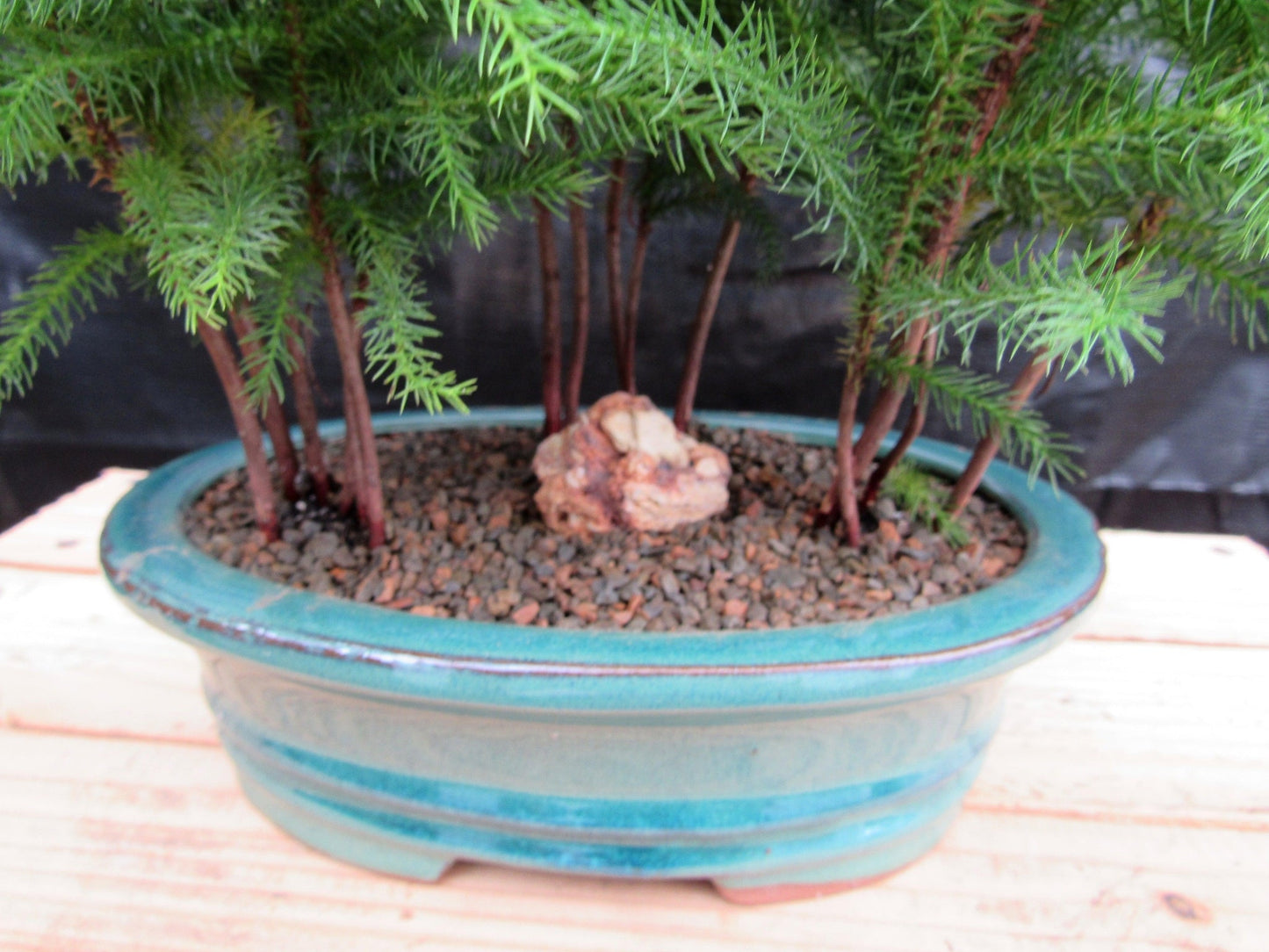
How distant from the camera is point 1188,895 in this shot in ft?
1.72

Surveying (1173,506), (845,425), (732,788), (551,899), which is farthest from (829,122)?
(1173,506)

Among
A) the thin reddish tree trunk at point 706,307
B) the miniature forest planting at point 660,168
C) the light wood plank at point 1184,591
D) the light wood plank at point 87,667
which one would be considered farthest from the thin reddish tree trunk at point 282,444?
the light wood plank at point 1184,591

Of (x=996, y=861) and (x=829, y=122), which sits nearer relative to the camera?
(x=829, y=122)

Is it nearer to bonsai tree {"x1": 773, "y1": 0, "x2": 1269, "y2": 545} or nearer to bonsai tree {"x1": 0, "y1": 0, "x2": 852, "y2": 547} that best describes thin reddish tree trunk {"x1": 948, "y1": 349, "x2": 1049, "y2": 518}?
bonsai tree {"x1": 773, "y1": 0, "x2": 1269, "y2": 545}

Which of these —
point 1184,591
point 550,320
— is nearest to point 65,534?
point 550,320

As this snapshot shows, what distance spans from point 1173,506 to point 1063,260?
2.06ft

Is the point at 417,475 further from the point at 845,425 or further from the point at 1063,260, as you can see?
the point at 1063,260

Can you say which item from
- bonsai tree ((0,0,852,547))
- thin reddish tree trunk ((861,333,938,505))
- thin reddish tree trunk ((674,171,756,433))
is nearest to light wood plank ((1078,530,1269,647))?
thin reddish tree trunk ((861,333,938,505))

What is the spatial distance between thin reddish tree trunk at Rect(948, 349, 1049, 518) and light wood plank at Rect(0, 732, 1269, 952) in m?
0.22

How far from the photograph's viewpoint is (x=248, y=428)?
1.77 ft

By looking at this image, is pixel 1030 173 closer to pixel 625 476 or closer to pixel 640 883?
pixel 625 476

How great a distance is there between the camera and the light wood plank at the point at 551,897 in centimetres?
49

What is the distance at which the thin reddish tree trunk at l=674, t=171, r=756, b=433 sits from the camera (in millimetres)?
632

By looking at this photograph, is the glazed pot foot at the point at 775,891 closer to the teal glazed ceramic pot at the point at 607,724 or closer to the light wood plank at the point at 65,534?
the teal glazed ceramic pot at the point at 607,724
